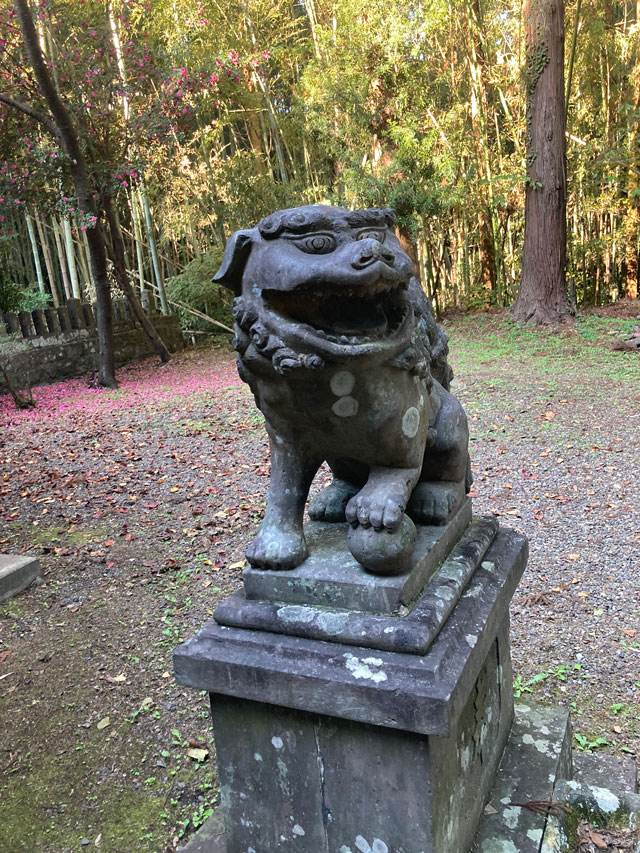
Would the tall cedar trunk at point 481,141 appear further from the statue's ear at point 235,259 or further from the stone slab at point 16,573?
the statue's ear at point 235,259

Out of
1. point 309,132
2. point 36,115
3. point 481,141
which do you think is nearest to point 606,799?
point 36,115

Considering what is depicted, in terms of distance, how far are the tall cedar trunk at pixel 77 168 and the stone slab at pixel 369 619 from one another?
7.20m

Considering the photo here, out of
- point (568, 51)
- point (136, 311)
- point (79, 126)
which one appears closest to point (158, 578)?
point (136, 311)

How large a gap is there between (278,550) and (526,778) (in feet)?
3.07

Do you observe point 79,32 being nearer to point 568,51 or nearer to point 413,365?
point 568,51

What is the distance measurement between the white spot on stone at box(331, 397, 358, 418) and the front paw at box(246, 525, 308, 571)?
1.06 ft

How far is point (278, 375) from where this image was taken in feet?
4.49

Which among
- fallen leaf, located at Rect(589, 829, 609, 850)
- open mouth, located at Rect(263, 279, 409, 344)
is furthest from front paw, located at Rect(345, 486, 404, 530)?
fallen leaf, located at Rect(589, 829, 609, 850)

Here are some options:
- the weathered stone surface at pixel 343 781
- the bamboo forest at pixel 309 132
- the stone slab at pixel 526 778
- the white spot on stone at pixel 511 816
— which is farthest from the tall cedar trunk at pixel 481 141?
the weathered stone surface at pixel 343 781

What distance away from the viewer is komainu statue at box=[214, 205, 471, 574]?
1286 millimetres

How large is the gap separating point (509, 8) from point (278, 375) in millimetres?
12452

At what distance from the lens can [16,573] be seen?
3.43 m

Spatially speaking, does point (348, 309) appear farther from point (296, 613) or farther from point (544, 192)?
point (544, 192)

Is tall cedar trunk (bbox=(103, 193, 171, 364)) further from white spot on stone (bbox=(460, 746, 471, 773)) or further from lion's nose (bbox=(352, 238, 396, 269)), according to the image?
white spot on stone (bbox=(460, 746, 471, 773))
